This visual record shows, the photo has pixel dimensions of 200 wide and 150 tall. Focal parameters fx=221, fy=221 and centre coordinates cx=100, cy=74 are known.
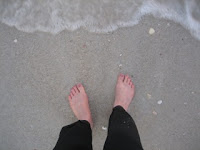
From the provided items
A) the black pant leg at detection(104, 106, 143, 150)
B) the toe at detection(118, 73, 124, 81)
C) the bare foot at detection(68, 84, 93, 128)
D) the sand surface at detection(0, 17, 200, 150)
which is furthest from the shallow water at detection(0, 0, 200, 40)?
the black pant leg at detection(104, 106, 143, 150)

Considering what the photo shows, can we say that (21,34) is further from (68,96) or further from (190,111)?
(190,111)

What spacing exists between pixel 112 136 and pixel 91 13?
77 cm

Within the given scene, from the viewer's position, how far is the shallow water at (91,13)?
1383mm

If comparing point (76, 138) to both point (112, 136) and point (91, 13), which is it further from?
point (91, 13)

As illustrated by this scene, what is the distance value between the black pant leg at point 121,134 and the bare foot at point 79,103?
19 cm

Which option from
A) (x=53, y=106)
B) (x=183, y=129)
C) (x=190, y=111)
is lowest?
(x=53, y=106)

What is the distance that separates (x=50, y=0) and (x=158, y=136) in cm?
114

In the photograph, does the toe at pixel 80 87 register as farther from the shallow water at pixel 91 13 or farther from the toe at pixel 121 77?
the shallow water at pixel 91 13

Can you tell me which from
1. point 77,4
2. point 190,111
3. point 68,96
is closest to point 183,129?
point 190,111

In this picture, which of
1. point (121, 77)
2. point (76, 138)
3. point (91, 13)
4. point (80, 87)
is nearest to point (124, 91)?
point (121, 77)

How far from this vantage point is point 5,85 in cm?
149

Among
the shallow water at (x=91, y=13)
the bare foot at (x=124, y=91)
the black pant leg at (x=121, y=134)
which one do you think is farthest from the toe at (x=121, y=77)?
the shallow water at (x=91, y=13)

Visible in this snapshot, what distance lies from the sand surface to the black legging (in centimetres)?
17

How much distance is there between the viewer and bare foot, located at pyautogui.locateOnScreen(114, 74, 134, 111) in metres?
1.43
